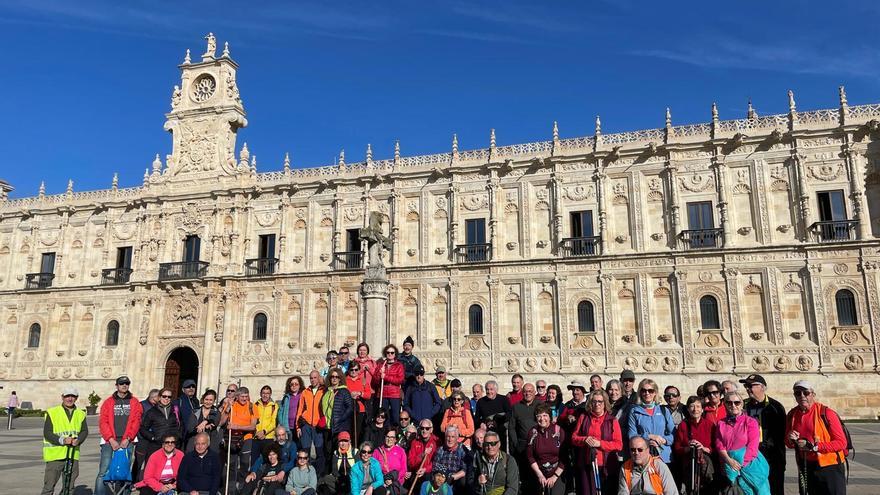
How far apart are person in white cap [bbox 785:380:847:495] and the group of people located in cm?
2

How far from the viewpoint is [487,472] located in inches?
338

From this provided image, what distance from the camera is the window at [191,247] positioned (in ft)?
118

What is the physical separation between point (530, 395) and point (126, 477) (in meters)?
6.68

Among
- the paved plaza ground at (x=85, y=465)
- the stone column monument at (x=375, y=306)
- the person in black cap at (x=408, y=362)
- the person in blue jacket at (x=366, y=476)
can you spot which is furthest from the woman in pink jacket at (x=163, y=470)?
the stone column monument at (x=375, y=306)

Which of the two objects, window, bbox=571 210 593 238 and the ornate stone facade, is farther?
window, bbox=571 210 593 238

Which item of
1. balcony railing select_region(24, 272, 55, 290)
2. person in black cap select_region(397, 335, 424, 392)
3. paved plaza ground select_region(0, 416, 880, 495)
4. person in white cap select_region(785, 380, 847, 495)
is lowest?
paved plaza ground select_region(0, 416, 880, 495)

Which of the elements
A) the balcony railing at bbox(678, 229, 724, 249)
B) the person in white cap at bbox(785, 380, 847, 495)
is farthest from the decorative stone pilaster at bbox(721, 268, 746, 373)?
the person in white cap at bbox(785, 380, 847, 495)

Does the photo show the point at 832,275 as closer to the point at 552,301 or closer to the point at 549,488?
the point at 552,301

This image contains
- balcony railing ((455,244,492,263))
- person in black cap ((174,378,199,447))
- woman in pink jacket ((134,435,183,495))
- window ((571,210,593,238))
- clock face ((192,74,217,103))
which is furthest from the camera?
clock face ((192,74,217,103))

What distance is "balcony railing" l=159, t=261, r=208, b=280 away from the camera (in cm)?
3497

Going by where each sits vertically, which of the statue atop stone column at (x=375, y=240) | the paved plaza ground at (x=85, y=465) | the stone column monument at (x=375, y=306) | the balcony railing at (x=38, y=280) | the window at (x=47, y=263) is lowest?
the paved plaza ground at (x=85, y=465)

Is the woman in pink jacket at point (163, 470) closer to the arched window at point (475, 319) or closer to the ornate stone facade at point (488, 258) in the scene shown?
the ornate stone facade at point (488, 258)

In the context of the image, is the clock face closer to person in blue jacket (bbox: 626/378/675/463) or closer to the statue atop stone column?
the statue atop stone column

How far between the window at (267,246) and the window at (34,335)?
606 inches
